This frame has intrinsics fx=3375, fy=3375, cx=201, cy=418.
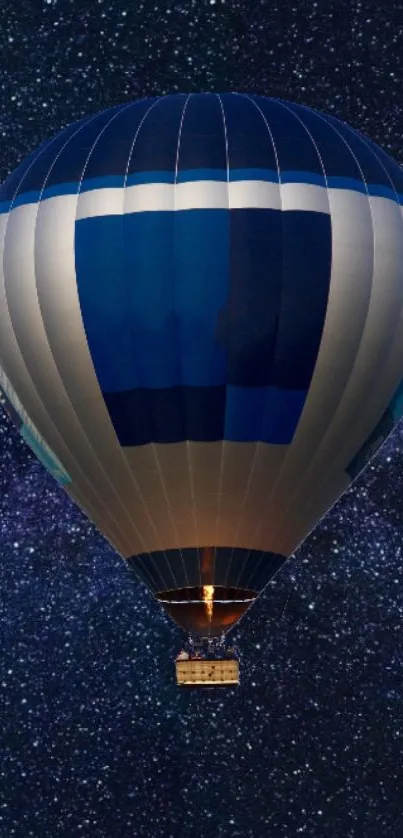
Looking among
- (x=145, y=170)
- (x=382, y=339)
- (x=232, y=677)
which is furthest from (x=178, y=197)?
(x=232, y=677)

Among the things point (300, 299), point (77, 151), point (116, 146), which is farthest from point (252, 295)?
point (77, 151)

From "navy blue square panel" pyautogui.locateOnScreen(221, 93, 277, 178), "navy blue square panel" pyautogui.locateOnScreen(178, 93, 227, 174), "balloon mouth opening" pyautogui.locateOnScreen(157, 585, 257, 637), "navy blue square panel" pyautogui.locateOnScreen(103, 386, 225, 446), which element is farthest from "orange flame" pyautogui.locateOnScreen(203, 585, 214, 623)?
"navy blue square panel" pyautogui.locateOnScreen(221, 93, 277, 178)

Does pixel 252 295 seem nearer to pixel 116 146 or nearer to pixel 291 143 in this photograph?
pixel 291 143

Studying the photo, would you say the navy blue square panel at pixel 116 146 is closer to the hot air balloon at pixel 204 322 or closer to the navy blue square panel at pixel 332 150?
the hot air balloon at pixel 204 322

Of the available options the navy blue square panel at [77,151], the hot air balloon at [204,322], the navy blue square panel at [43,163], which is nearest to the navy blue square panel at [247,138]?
the hot air balloon at [204,322]

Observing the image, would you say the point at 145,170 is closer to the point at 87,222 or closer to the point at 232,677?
the point at 87,222

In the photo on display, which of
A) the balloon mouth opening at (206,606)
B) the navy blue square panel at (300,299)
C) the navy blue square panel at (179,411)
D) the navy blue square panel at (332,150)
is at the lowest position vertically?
the balloon mouth opening at (206,606)
